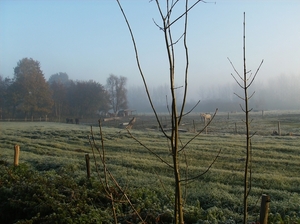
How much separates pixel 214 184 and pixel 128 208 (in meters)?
4.14

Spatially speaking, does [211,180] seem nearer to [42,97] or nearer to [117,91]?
[42,97]

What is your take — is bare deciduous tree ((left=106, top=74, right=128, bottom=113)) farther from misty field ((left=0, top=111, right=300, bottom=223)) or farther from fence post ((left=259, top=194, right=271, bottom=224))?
fence post ((left=259, top=194, right=271, bottom=224))

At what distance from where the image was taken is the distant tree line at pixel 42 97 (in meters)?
57.7

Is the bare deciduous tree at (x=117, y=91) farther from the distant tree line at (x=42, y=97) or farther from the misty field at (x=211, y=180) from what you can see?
the misty field at (x=211, y=180)

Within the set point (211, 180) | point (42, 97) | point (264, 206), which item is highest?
point (42, 97)

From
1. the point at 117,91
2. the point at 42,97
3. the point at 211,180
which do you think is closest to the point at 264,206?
the point at 211,180

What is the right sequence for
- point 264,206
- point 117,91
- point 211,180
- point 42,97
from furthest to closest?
1. point 117,91
2. point 42,97
3. point 211,180
4. point 264,206

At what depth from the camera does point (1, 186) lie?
6.50m

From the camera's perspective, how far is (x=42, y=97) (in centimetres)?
5909

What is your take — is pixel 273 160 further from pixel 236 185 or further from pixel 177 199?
pixel 177 199

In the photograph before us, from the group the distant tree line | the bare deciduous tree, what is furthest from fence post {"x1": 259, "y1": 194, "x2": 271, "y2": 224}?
the bare deciduous tree

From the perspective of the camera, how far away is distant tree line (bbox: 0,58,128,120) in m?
57.7

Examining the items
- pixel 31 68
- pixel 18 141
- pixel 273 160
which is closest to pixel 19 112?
pixel 31 68

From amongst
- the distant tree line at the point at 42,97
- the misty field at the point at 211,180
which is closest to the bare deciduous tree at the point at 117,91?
the distant tree line at the point at 42,97
